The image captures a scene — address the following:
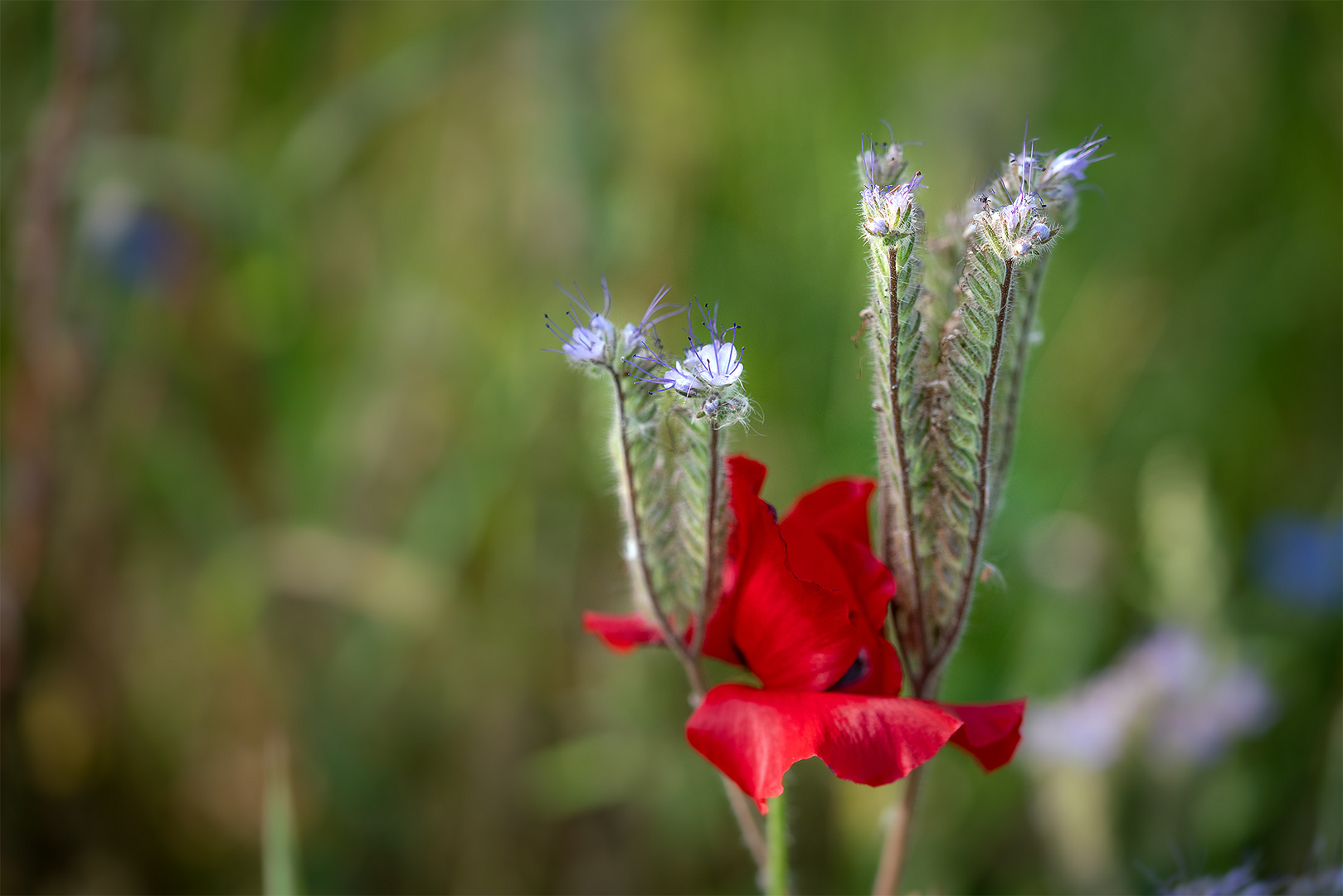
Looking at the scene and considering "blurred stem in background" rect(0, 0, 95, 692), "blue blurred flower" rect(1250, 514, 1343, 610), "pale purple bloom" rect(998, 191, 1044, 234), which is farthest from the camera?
"blue blurred flower" rect(1250, 514, 1343, 610)

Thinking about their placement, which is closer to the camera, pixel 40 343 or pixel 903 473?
pixel 903 473

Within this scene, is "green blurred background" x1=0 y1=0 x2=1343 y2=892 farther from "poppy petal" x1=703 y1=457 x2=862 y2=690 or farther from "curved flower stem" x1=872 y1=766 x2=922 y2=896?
"poppy petal" x1=703 y1=457 x2=862 y2=690

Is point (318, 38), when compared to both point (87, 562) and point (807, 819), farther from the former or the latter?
point (807, 819)

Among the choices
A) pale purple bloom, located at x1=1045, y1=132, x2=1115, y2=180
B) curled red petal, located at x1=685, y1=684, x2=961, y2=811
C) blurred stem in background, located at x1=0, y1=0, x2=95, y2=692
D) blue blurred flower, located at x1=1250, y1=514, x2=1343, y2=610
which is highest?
blurred stem in background, located at x1=0, y1=0, x2=95, y2=692

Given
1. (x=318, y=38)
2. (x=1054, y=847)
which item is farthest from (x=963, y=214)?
(x=318, y=38)

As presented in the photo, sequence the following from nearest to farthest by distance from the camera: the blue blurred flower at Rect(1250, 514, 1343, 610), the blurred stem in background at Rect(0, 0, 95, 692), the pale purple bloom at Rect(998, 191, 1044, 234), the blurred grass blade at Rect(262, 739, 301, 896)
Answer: the pale purple bloom at Rect(998, 191, 1044, 234) < the blurred grass blade at Rect(262, 739, 301, 896) < the blurred stem in background at Rect(0, 0, 95, 692) < the blue blurred flower at Rect(1250, 514, 1343, 610)

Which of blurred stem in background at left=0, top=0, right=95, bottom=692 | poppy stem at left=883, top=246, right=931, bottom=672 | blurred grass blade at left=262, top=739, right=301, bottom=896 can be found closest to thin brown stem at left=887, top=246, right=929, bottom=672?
poppy stem at left=883, top=246, right=931, bottom=672

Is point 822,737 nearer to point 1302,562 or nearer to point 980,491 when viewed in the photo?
point 980,491

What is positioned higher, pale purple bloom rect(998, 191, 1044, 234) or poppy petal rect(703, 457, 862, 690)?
pale purple bloom rect(998, 191, 1044, 234)

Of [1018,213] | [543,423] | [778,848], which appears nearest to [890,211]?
[1018,213]
